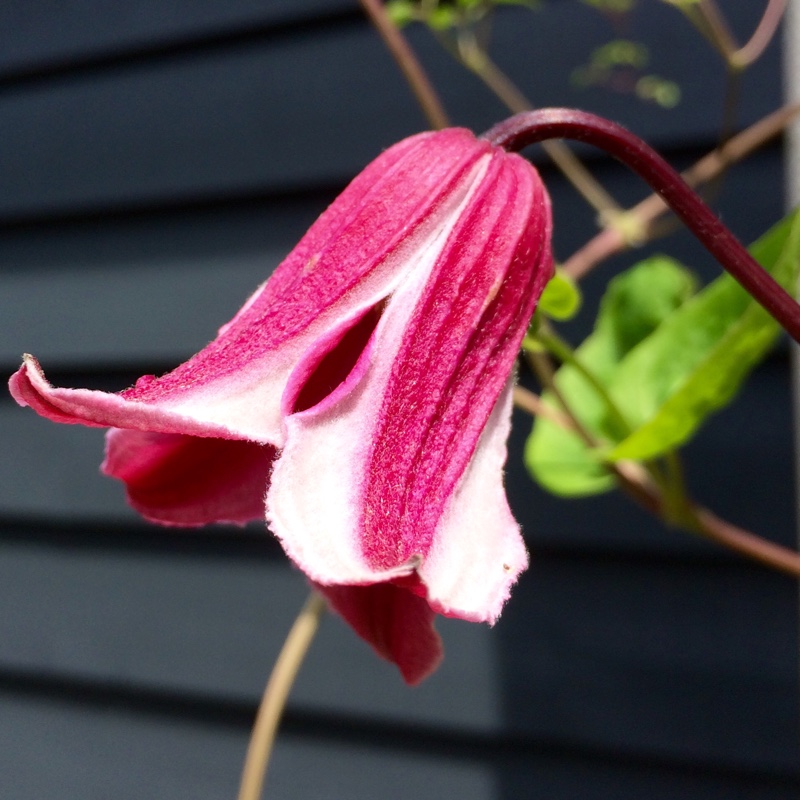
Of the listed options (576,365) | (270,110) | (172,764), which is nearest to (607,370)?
(576,365)

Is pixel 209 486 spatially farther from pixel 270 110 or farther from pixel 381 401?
pixel 270 110

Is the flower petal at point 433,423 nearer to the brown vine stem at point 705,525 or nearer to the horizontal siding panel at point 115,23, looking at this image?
the brown vine stem at point 705,525

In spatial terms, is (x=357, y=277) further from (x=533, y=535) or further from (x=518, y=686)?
(x=518, y=686)

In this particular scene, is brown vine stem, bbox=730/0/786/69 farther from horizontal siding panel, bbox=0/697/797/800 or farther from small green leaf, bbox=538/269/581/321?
horizontal siding panel, bbox=0/697/797/800

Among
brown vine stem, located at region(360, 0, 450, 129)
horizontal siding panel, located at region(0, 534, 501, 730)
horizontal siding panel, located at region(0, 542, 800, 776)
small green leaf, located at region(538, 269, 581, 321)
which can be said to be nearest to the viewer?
small green leaf, located at region(538, 269, 581, 321)

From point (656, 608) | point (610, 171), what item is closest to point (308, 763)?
point (656, 608)

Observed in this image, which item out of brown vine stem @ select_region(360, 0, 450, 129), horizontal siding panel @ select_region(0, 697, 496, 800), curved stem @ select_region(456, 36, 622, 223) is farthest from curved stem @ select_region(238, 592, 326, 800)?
horizontal siding panel @ select_region(0, 697, 496, 800)
